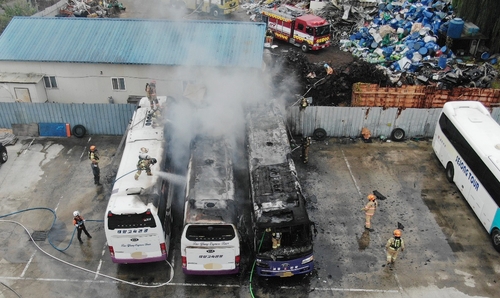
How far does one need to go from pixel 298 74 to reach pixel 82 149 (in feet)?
38.7

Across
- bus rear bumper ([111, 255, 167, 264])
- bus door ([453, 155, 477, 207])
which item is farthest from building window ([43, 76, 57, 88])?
bus door ([453, 155, 477, 207])

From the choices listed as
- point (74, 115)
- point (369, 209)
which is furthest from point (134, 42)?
point (369, 209)

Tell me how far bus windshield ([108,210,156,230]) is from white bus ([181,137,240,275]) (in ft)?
3.31

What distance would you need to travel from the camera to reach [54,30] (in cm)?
2130

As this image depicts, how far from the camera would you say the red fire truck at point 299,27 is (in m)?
28.5

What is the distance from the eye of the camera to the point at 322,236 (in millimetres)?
14391

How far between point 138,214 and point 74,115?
9.58 m

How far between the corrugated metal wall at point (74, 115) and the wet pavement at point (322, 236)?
3.01 ft

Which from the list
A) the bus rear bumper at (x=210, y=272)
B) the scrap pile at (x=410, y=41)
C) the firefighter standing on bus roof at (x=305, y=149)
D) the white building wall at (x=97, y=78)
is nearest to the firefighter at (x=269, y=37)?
the scrap pile at (x=410, y=41)

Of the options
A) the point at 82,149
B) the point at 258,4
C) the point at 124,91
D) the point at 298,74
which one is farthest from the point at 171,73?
the point at 258,4

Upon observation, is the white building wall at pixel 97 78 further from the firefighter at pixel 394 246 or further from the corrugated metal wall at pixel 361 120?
the firefighter at pixel 394 246

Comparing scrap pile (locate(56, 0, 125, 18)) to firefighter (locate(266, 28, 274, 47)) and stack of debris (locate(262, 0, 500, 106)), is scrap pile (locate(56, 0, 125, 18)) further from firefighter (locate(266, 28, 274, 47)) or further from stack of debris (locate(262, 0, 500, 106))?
stack of debris (locate(262, 0, 500, 106))

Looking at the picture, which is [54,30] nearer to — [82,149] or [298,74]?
[82,149]

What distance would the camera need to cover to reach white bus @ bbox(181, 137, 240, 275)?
11508mm
